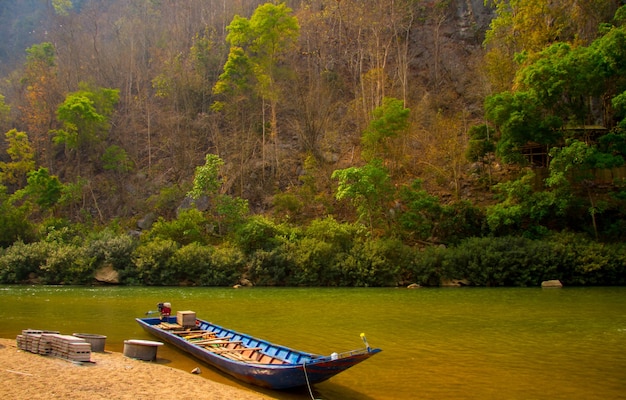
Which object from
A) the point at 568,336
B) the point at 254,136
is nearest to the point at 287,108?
the point at 254,136

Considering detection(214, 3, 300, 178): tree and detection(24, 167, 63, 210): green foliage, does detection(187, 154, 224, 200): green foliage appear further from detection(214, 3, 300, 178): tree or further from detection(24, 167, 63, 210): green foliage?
detection(24, 167, 63, 210): green foliage

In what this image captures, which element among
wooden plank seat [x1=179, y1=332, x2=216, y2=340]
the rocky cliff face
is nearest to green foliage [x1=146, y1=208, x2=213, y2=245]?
wooden plank seat [x1=179, y1=332, x2=216, y2=340]

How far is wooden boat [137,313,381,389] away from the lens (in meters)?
7.63

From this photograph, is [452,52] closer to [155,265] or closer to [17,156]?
[155,265]

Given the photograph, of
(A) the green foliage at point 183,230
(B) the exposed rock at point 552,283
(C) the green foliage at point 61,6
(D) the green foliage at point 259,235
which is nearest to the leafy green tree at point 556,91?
(B) the exposed rock at point 552,283

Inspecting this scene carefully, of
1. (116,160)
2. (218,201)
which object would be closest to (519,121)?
(218,201)

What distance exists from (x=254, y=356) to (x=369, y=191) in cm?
1982

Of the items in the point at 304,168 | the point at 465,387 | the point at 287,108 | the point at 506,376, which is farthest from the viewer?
the point at 287,108

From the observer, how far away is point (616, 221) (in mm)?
27359

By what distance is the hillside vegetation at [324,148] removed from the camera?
27.2 meters

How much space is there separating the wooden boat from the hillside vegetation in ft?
53.1

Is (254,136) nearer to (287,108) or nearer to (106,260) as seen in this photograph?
(287,108)

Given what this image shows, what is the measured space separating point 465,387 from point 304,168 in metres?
31.2

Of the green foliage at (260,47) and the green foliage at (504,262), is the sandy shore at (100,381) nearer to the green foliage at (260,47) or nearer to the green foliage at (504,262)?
the green foliage at (504,262)
